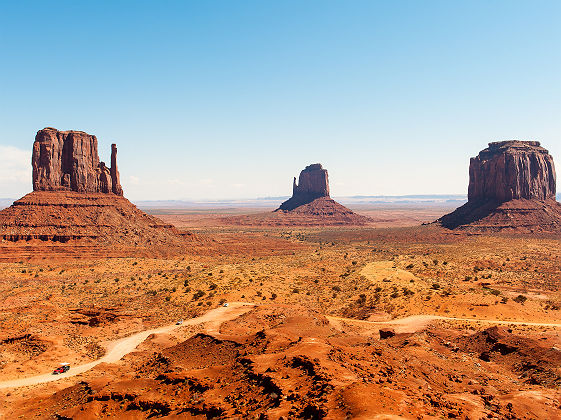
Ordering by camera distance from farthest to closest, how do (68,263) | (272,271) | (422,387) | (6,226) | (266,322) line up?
(6,226) → (68,263) → (272,271) → (266,322) → (422,387)

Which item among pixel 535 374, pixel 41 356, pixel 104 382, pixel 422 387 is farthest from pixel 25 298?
pixel 535 374

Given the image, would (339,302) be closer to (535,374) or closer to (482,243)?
(535,374)

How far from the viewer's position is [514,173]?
396 ft

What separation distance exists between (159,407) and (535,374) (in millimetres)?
22101

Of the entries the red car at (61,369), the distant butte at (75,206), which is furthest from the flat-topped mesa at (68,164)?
the red car at (61,369)

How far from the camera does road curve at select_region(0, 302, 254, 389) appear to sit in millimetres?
25188

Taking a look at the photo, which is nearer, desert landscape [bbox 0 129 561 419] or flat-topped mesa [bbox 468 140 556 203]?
desert landscape [bbox 0 129 561 419]

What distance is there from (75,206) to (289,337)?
73.2m

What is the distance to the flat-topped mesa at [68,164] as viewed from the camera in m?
82.2

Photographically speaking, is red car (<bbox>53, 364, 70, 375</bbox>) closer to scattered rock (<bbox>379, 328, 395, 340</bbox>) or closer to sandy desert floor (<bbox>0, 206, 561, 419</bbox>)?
sandy desert floor (<bbox>0, 206, 561, 419</bbox>)

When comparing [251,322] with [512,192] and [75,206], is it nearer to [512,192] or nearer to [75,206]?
[75,206]

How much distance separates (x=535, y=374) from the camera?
74.4ft

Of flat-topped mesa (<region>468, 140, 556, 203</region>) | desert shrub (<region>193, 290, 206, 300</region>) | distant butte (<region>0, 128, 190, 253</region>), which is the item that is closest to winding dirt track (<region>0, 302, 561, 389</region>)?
desert shrub (<region>193, 290, 206, 300</region>)

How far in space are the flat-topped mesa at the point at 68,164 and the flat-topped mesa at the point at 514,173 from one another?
391ft
